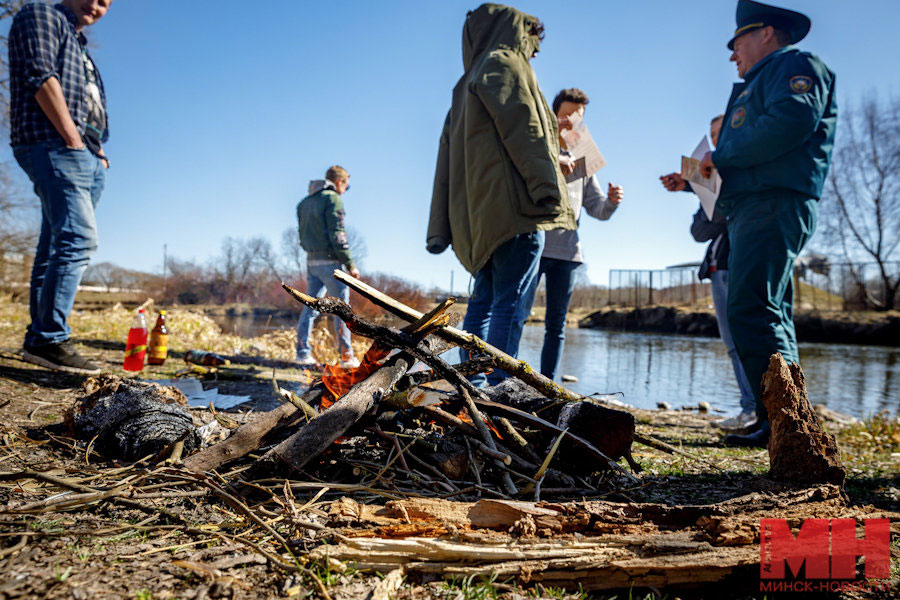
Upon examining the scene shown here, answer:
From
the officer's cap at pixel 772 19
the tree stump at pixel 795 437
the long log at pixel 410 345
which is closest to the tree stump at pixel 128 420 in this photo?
the long log at pixel 410 345

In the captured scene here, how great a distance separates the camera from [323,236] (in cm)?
610

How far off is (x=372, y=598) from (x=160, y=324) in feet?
14.2

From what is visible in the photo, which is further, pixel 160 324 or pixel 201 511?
pixel 160 324

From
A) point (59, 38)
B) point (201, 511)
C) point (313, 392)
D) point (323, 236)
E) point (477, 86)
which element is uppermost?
point (59, 38)

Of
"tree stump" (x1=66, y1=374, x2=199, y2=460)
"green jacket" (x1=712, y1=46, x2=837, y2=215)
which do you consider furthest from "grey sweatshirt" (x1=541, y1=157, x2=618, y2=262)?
"tree stump" (x1=66, y1=374, x2=199, y2=460)

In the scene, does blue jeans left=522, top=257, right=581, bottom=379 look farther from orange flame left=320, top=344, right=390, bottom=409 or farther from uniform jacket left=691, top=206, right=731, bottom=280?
orange flame left=320, top=344, right=390, bottom=409

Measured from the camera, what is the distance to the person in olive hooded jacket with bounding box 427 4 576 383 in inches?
112

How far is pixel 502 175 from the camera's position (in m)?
2.91

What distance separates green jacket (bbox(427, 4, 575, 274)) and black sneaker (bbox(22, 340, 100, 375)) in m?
2.79

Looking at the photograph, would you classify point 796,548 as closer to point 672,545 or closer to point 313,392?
point 672,545

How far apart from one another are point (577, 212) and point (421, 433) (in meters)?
2.85

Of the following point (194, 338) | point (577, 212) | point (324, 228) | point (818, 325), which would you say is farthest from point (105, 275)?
point (818, 325)

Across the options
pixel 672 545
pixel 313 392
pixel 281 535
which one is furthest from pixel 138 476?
pixel 672 545

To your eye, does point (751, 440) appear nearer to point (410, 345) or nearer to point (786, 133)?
point (786, 133)
